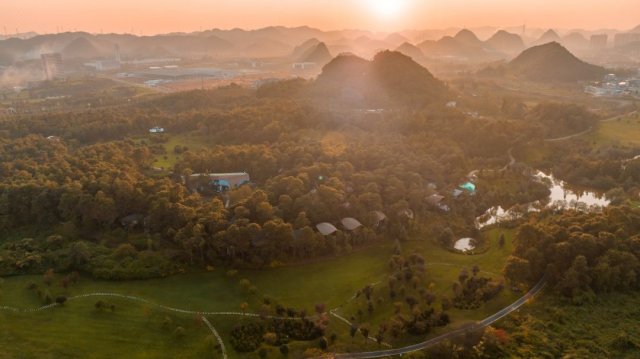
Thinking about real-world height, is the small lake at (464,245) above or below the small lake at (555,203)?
below

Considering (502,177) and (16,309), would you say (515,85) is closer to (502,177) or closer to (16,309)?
(502,177)

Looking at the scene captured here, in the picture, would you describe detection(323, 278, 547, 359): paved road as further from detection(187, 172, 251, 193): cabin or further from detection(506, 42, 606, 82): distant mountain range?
detection(506, 42, 606, 82): distant mountain range

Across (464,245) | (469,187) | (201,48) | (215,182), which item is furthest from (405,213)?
(201,48)

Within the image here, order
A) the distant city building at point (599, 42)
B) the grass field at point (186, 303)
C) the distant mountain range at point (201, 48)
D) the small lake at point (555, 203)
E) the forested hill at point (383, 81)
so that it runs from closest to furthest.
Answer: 1. the grass field at point (186, 303)
2. the small lake at point (555, 203)
3. the forested hill at point (383, 81)
4. the distant mountain range at point (201, 48)
5. the distant city building at point (599, 42)

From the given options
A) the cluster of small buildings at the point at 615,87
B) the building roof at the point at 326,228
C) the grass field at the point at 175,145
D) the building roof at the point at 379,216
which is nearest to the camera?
the building roof at the point at 326,228

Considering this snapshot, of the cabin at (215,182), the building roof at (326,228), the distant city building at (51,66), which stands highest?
the distant city building at (51,66)

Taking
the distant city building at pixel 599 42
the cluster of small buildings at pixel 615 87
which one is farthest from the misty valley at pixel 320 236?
the distant city building at pixel 599 42

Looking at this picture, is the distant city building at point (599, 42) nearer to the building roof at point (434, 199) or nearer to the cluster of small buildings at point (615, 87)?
the cluster of small buildings at point (615, 87)
